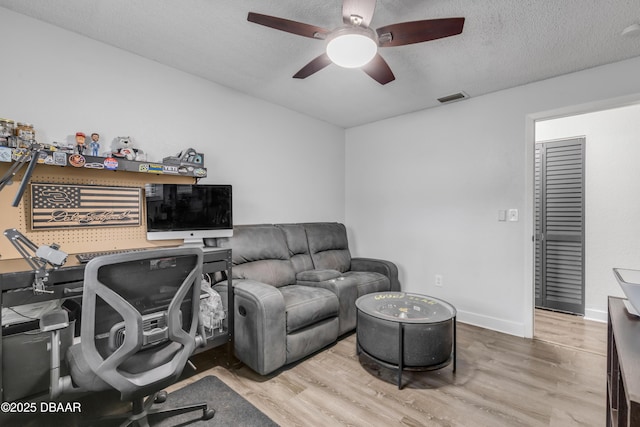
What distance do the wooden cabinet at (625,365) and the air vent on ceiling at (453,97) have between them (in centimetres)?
234

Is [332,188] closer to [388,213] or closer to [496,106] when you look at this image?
[388,213]

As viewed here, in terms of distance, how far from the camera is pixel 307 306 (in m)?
2.38

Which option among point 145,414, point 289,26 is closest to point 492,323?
point 145,414

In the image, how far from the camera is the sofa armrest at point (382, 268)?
3.43 metres

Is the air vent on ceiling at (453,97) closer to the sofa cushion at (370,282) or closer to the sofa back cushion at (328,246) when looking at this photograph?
the sofa back cushion at (328,246)

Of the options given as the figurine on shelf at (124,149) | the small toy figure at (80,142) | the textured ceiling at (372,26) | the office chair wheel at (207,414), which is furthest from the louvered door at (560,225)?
the small toy figure at (80,142)

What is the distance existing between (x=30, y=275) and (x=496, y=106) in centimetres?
392

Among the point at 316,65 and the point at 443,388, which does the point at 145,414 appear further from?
the point at 316,65

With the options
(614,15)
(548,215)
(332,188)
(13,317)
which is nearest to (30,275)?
(13,317)

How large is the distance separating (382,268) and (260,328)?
6.02 feet

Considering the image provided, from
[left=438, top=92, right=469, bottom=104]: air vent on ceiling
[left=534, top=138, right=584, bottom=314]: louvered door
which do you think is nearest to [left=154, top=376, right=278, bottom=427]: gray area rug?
[left=438, top=92, right=469, bottom=104]: air vent on ceiling

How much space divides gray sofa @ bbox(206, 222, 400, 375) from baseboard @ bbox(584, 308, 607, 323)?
85.1 inches

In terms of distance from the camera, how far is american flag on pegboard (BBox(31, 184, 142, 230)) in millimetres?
1918

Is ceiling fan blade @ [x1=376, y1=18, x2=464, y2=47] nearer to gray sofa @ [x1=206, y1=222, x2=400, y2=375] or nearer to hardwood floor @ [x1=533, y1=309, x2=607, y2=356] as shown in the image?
→ gray sofa @ [x1=206, y1=222, x2=400, y2=375]
